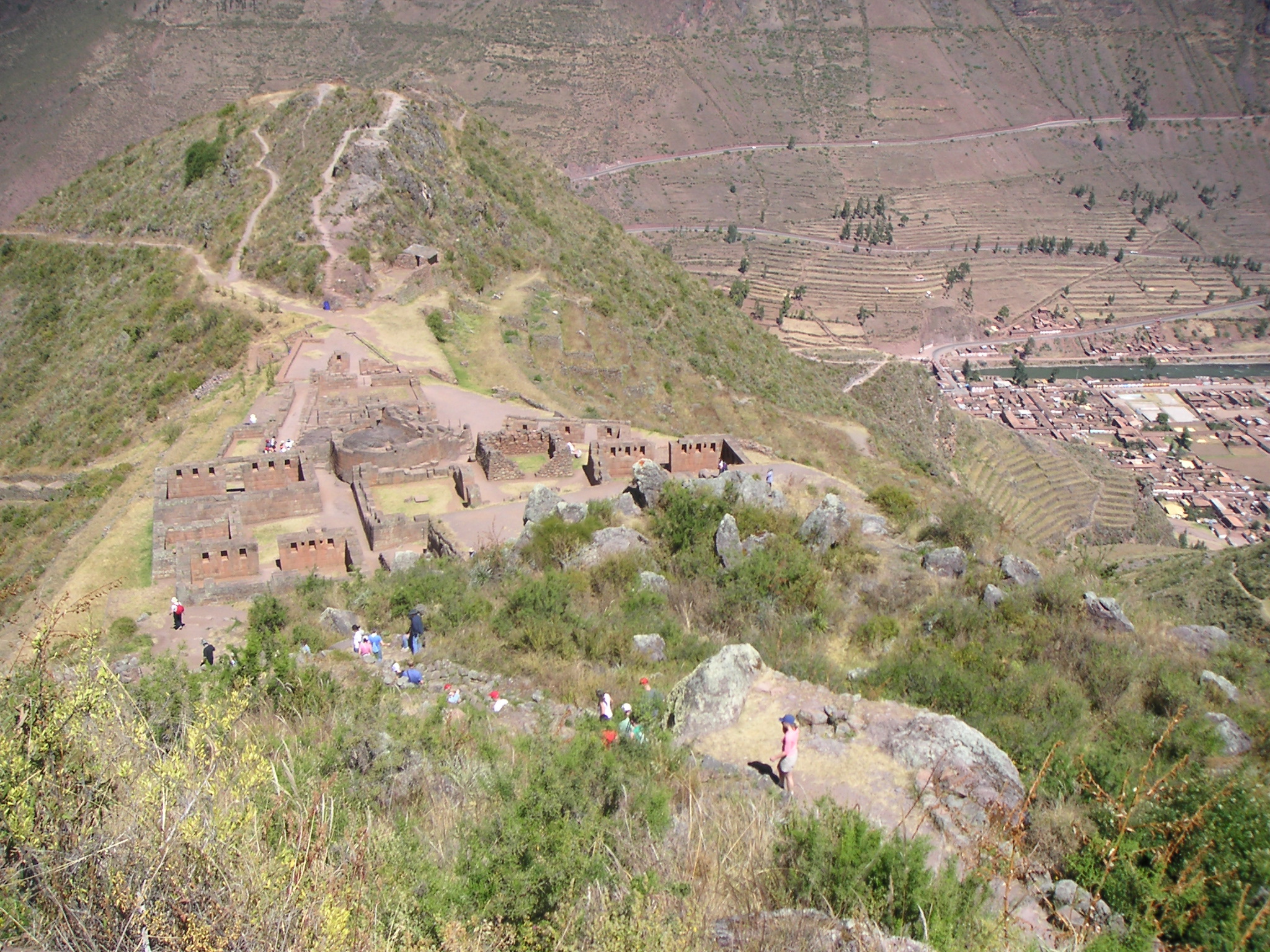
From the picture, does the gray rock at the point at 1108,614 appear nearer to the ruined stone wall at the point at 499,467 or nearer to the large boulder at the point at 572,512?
the large boulder at the point at 572,512

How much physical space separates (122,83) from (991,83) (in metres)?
118

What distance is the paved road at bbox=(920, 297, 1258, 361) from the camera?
308ft

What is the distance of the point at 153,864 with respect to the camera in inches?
192

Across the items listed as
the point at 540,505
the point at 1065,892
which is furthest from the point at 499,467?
the point at 1065,892

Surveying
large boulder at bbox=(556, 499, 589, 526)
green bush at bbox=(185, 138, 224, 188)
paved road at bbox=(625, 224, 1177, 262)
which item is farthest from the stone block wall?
paved road at bbox=(625, 224, 1177, 262)

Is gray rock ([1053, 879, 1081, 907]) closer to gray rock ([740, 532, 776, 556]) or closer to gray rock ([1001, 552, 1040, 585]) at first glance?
gray rock ([1001, 552, 1040, 585])

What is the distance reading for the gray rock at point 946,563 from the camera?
1524cm

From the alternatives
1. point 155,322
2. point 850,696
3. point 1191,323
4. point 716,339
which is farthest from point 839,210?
point 850,696

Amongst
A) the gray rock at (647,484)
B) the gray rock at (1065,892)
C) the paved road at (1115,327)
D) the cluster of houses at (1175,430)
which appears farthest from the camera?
the paved road at (1115,327)

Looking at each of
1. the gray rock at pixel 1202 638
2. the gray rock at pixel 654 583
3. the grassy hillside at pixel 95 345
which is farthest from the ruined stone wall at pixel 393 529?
the grassy hillside at pixel 95 345

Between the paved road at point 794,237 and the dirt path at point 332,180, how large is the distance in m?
54.9

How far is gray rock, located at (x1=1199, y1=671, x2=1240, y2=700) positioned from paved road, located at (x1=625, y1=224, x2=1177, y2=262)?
317ft

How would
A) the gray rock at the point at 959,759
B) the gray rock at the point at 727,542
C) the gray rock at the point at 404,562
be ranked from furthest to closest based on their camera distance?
the gray rock at the point at 404,562 → the gray rock at the point at 727,542 → the gray rock at the point at 959,759

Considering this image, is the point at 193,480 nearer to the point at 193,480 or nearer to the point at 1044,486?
the point at 193,480
